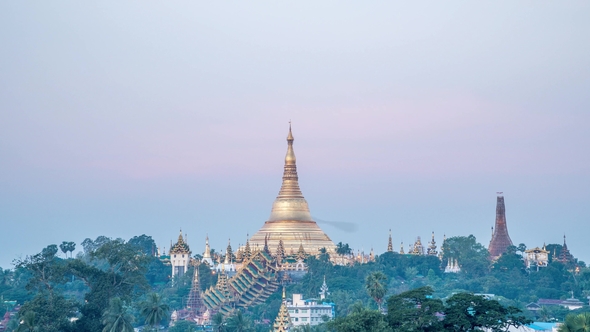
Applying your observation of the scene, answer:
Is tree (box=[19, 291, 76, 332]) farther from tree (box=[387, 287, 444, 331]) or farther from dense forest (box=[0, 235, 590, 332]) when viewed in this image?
tree (box=[387, 287, 444, 331])

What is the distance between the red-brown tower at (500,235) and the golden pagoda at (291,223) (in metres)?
21.0

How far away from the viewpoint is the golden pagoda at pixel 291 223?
405ft

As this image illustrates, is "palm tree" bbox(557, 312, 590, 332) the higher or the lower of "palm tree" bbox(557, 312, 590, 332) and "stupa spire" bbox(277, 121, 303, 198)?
the lower

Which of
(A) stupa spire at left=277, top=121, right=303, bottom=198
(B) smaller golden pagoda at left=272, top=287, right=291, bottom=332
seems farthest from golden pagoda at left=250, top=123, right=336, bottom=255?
(B) smaller golden pagoda at left=272, top=287, right=291, bottom=332

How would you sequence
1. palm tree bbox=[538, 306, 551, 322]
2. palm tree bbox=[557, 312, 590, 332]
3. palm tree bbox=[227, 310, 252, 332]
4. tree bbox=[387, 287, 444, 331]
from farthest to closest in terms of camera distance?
palm tree bbox=[538, 306, 551, 322] → palm tree bbox=[227, 310, 252, 332] → tree bbox=[387, 287, 444, 331] → palm tree bbox=[557, 312, 590, 332]

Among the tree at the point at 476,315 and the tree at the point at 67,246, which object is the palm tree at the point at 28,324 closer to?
the tree at the point at 476,315

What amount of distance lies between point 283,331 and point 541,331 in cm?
1420

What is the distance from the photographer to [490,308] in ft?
206

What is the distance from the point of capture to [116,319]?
6925 centimetres

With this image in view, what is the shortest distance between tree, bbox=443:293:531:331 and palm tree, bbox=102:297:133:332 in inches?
584

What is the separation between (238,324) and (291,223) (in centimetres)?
4233

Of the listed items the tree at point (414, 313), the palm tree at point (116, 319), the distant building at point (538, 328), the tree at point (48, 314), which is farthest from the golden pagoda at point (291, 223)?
the tree at point (414, 313)

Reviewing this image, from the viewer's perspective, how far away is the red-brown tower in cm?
14038

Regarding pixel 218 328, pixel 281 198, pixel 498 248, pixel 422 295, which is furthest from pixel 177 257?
pixel 422 295
